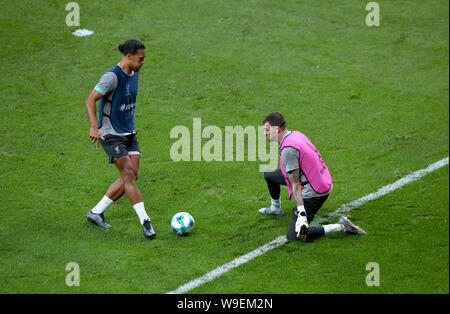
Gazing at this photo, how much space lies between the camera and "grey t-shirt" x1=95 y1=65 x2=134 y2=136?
25.1 feet

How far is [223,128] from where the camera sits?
10789mm

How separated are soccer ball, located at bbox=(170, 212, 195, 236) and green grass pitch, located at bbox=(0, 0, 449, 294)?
0.44 feet

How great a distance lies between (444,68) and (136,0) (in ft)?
25.2

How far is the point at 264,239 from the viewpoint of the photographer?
771 centimetres

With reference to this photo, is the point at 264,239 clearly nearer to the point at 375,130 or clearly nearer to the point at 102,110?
the point at 102,110

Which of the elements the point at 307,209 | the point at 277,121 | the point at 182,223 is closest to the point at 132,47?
the point at 277,121

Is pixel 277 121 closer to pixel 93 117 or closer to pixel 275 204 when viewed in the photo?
pixel 275 204

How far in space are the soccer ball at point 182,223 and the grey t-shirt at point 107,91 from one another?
135cm

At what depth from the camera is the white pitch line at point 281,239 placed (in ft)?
22.2

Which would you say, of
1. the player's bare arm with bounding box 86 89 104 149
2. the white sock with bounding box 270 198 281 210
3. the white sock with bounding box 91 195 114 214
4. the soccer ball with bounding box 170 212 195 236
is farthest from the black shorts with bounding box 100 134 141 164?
the white sock with bounding box 270 198 281 210

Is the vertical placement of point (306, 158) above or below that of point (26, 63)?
below

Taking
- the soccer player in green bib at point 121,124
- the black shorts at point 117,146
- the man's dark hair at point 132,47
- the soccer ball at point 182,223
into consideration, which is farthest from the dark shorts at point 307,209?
the man's dark hair at point 132,47

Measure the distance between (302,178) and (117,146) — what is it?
246 centimetres

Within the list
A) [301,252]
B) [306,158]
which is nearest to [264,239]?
[301,252]
